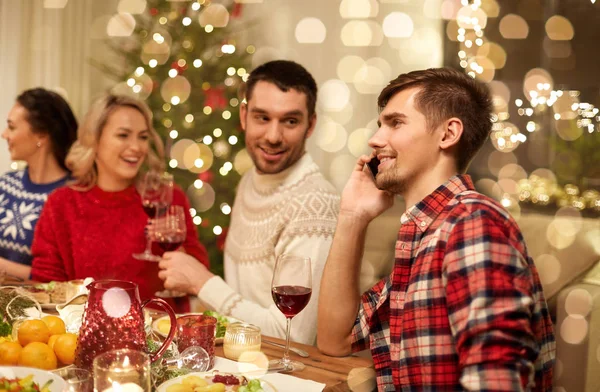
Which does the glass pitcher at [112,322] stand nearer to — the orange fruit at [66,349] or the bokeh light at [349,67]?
the orange fruit at [66,349]

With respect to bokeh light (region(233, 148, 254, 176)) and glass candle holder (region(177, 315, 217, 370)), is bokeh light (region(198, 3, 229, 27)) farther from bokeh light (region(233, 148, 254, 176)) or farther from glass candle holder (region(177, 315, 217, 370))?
glass candle holder (region(177, 315, 217, 370))

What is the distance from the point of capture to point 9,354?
1160 millimetres

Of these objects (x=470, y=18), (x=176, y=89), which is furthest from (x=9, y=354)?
(x=470, y=18)

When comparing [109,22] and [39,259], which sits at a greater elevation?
[109,22]

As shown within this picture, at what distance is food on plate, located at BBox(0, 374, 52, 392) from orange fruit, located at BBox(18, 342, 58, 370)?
0.20 m

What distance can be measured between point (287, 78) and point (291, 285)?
103 centimetres

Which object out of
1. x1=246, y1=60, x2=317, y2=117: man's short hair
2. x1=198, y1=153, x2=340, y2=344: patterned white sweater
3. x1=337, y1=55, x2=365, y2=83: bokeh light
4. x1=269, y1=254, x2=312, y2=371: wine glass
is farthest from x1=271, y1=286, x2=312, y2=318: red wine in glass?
x1=337, y1=55, x2=365, y2=83: bokeh light

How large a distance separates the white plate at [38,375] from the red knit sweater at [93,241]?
150 cm

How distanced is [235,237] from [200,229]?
1741mm

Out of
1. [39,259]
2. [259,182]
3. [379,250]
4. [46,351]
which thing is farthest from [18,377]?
[379,250]

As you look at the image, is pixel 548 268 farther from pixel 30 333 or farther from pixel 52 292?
pixel 30 333

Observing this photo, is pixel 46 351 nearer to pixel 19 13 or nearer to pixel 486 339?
pixel 486 339

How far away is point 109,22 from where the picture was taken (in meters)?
5.39

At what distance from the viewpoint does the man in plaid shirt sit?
3.56 ft
